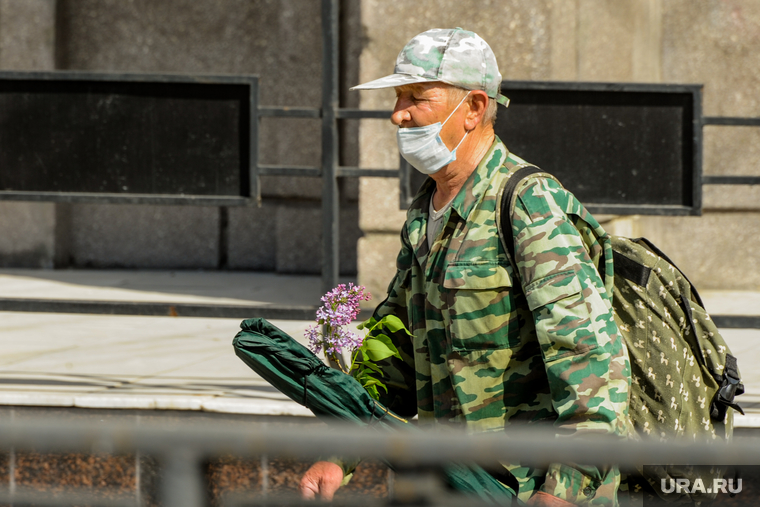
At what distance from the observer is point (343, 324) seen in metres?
2.30

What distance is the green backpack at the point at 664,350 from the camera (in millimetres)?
2041

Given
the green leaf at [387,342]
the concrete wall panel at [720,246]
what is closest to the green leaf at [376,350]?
the green leaf at [387,342]

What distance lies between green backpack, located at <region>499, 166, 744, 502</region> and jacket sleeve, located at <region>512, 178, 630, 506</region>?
80mm

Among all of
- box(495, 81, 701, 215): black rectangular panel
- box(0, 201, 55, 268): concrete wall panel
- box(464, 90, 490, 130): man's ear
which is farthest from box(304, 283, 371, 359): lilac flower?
box(0, 201, 55, 268): concrete wall panel

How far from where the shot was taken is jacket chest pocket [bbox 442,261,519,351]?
6.57 ft

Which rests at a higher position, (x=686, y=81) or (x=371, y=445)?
(x=686, y=81)

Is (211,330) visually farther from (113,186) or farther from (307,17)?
(307,17)

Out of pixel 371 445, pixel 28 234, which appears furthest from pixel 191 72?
pixel 371 445

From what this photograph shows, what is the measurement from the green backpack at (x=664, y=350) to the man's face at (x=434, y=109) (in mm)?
181

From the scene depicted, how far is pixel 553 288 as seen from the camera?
1888mm

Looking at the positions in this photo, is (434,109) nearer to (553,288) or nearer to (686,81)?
(553,288)

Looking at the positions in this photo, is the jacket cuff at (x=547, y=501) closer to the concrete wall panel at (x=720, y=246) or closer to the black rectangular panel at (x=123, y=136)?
the black rectangular panel at (x=123, y=136)

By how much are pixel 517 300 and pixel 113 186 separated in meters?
3.61

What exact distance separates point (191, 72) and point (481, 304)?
7.38 metres
